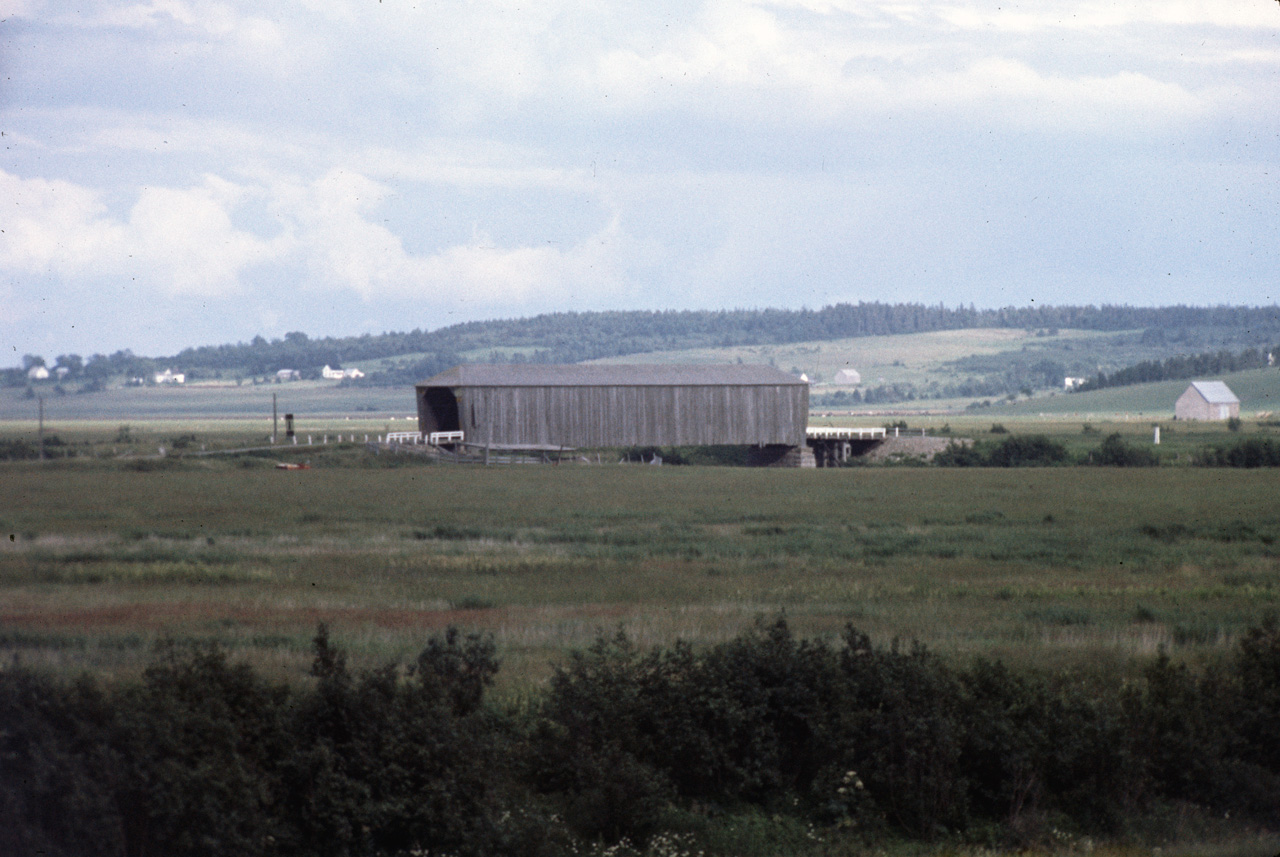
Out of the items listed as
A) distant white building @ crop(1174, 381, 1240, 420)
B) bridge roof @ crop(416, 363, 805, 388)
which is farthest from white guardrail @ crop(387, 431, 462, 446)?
distant white building @ crop(1174, 381, 1240, 420)

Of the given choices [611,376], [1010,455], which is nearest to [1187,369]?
[1010,455]

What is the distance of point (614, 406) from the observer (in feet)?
212

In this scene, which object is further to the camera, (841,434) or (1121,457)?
(841,434)

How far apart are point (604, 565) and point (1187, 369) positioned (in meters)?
174

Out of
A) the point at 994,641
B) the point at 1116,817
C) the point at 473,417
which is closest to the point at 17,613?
the point at 994,641

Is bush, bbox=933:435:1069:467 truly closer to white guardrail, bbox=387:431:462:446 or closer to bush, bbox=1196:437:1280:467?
bush, bbox=1196:437:1280:467

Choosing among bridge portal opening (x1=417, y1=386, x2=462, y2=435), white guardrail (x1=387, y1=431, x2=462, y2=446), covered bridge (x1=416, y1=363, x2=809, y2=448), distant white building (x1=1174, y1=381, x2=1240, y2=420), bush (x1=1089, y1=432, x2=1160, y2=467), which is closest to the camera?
bush (x1=1089, y1=432, x2=1160, y2=467)

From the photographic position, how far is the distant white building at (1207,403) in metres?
122

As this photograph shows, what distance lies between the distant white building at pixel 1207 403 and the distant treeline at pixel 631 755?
12007 centimetres

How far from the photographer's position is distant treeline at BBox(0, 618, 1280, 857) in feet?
27.5

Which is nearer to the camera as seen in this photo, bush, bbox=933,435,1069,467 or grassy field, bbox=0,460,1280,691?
grassy field, bbox=0,460,1280,691

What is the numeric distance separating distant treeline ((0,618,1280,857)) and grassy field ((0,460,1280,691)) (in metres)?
1.79

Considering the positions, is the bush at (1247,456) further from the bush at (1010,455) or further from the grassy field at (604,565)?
the grassy field at (604,565)

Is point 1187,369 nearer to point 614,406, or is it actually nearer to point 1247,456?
point 1247,456
